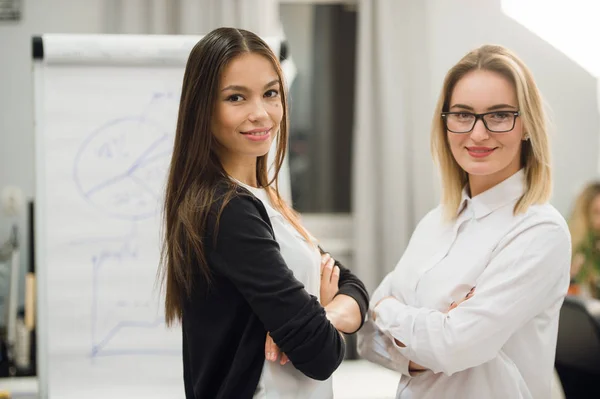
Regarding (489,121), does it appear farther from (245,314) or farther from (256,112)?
(245,314)

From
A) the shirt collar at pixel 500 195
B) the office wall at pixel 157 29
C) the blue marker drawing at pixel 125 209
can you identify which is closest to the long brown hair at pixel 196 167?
the shirt collar at pixel 500 195

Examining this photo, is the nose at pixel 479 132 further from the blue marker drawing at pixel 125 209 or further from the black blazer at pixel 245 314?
the blue marker drawing at pixel 125 209

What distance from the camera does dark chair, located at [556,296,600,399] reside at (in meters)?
2.53

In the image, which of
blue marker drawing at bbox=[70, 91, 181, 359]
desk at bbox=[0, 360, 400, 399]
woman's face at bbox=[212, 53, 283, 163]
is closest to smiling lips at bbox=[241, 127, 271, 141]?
woman's face at bbox=[212, 53, 283, 163]

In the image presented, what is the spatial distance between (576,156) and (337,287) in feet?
8.52

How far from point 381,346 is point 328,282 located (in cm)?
24

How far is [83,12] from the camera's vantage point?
313 centimetres

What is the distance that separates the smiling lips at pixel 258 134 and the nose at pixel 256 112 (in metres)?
0.03

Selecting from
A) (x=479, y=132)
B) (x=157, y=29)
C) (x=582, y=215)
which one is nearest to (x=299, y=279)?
(x=479, y=132)

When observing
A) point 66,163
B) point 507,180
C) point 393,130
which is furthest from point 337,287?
point 393,130

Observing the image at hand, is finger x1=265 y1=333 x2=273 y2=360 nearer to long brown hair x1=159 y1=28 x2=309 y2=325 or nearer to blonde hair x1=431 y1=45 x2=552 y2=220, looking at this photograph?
long brown hair x1=159 y1=28 x2=309 y2=325

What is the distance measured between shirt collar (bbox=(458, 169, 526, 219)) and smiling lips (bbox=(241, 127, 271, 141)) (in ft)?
1.75

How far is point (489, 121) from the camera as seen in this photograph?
4.72 ft

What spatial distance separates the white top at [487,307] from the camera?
135 cm
